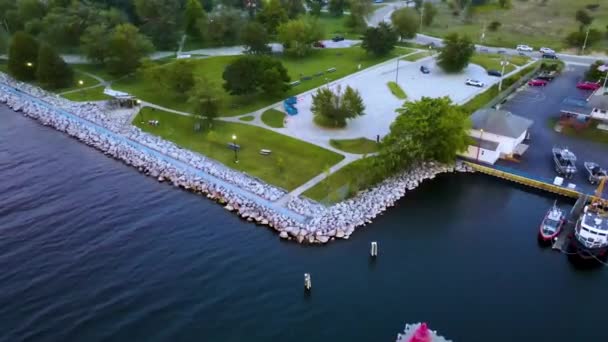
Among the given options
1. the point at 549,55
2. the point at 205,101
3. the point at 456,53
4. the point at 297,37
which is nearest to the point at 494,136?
the point at 456,53

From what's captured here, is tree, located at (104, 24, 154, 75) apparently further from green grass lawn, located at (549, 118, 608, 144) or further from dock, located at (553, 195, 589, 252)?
dock, located at (553, 195, 589, 252)

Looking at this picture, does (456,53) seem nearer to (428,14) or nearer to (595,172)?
(595,172)

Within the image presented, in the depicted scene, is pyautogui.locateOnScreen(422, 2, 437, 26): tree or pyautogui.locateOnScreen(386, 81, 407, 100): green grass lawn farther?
pyautogui.locateOnScreen(422, 2, 437, 26): tree

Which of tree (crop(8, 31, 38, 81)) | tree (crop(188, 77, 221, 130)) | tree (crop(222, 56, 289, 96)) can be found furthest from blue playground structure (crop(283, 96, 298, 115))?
tree (crop(8, 31, 38, 81))

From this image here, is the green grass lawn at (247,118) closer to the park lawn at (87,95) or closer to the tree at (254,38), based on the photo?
the park lawn at (87,95)

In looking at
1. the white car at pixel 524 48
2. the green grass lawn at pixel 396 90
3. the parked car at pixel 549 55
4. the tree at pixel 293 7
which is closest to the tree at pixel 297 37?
the tree at pixel 293 7

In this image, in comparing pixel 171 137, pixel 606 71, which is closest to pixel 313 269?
pixel 171 137
